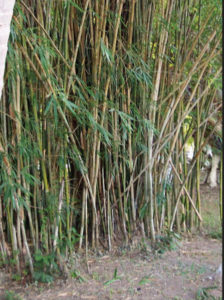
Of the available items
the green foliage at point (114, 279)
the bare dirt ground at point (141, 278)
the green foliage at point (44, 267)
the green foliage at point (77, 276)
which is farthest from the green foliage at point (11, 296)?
the green foliage at point (114, 279)

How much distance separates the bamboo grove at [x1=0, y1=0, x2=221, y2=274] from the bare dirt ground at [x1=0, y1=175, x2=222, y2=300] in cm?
17

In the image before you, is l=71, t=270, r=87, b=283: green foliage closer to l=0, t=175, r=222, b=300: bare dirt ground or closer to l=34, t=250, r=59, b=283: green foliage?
l=0, t=175, r=222, b=300: bare dirt ground

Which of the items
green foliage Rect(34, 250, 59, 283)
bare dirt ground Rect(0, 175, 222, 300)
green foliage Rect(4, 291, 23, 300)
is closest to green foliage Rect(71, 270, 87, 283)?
bare dirt ground Rect(0, 175, 222, 300)

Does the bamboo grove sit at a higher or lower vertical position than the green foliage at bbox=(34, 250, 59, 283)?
higher

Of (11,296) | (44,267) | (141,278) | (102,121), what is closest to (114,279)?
(141,278)

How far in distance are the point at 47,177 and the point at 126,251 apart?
3.00ft

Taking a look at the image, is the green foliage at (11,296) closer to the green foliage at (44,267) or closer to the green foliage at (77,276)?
the green foliage at (44,267)

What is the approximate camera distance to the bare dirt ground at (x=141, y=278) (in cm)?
227

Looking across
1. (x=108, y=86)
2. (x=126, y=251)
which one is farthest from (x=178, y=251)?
(x=108, y=86)

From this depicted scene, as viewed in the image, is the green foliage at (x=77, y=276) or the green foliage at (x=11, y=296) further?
the green foliage at (x=77, y=276)

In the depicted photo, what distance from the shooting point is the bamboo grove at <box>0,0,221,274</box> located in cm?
231

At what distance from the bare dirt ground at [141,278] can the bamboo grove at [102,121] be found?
0.17 metres

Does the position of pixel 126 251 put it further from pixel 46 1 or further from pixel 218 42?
pixel 46 1

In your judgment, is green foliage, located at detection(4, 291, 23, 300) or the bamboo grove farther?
the bamboo grove
